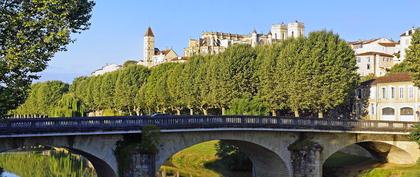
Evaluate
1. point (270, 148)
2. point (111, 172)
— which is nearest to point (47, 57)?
point (111, 172)

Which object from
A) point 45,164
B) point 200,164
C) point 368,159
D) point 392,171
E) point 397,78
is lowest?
point 45,164

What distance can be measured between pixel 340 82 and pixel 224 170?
18.1 meters

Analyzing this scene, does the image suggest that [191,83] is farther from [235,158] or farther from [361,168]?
[361,168]

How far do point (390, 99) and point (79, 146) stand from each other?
52204mm

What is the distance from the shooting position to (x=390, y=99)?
7838 cm

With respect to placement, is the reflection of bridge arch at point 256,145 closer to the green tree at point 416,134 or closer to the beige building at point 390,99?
the green tree at point 416,134

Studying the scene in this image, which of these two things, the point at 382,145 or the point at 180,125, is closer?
the point at 180,125

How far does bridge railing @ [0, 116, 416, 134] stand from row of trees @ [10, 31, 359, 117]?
17341mm

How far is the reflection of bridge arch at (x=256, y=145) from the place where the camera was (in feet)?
143

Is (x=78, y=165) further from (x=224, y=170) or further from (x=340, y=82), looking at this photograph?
(x=340, y=82)

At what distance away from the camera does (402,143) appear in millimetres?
51938

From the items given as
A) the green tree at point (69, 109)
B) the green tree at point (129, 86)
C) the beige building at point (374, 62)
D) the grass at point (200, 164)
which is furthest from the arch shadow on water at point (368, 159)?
the beige building at point (374, 62)

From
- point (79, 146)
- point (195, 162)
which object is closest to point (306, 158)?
point (79, 146)

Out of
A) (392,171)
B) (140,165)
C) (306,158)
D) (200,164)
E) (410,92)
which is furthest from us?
(410,92)
